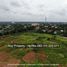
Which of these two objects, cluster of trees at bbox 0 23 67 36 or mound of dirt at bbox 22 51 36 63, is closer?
mound of dirt at bbox 22 51 36 63

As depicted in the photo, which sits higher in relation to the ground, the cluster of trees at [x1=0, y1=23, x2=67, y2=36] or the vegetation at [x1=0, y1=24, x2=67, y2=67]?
the vegetation at [x1=0, y1=24, x2=67, y2=67]

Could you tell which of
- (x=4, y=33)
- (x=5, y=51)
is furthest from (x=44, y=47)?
(x=4, y=33)

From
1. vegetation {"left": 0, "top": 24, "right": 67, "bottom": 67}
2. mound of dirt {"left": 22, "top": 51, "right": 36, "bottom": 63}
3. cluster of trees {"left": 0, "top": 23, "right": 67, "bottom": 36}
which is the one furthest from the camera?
cluster of trees {"left": 0, "top": 23, "right": 67, "bottom": 36}

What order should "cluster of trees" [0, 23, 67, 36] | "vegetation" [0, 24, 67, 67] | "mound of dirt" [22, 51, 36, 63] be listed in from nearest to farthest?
1. "mound of dirt" [22, 51, 36, 63]
2. "vegetation" [0, 24, 67, 67]
3. "cluster of trees" [0, 23, 67, 36]

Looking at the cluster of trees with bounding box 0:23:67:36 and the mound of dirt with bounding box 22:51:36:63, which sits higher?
the mound of dirt with bounding box 22:51:36:63

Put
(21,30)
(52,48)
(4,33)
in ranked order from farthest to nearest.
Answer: (21,30), (4,33), (52,48)

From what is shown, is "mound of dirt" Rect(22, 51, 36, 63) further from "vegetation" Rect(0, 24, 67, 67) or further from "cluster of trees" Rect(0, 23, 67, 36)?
"cluster of trees" Rect(0, 23, 67, 36)

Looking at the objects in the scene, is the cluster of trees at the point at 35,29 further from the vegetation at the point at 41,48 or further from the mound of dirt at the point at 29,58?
the mound of dirt at the point at 29,58

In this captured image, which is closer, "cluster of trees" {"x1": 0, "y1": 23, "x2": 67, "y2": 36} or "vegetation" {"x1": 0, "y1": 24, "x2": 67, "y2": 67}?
"vegetation" {"x1": 0, "y1": 24, "x2": 67, "y2": 67}

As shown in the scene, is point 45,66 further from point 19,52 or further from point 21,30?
point 21,30

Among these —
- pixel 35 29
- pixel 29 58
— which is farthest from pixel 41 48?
pixel 35 29

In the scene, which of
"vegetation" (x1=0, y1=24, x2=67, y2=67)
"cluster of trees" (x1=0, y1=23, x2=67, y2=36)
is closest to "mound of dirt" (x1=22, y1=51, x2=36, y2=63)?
"vegetation" (x1=0, y1=24, x2=67, y2=67)
